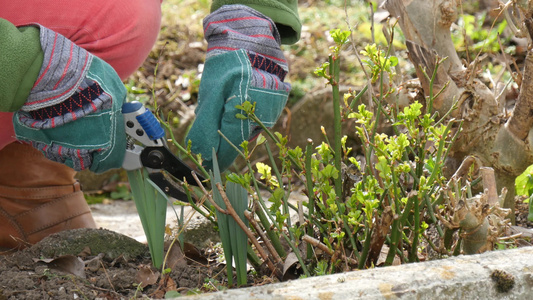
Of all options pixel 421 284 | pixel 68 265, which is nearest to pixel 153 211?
pixel 68 265

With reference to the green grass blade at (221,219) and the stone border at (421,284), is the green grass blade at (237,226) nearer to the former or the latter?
the green grass blade at (221,219)

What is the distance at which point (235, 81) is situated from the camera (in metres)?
1.59

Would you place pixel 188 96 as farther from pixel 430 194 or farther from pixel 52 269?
pixel 430 194

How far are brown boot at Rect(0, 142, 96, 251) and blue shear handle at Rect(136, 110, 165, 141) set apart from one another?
72cm

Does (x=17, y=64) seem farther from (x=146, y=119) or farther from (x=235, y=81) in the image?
(x=235, y=81)

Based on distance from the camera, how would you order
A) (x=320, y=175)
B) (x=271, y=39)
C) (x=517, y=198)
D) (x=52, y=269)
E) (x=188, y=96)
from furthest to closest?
(x=188, y=96) → (x=517, y=198) → (x=271, y=39) → (x=52, y=269) → (x=320, y=175)

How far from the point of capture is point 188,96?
3.68 metres

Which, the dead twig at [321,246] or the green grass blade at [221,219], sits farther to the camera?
the green grass blade at [221,219]

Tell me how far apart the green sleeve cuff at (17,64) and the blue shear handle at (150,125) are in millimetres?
260

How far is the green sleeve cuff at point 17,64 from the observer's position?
1425 millimetres

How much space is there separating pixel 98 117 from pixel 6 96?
21cm

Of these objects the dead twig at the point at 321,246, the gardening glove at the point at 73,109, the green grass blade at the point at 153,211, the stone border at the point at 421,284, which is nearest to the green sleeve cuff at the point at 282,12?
the gardening glove at the point at 73,109

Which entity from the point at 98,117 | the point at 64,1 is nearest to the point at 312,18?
the point at 64,1

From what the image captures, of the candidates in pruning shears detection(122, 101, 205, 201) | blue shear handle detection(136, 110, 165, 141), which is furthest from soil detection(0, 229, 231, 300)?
blue shear handle detection(136, 110, 165, 141)
